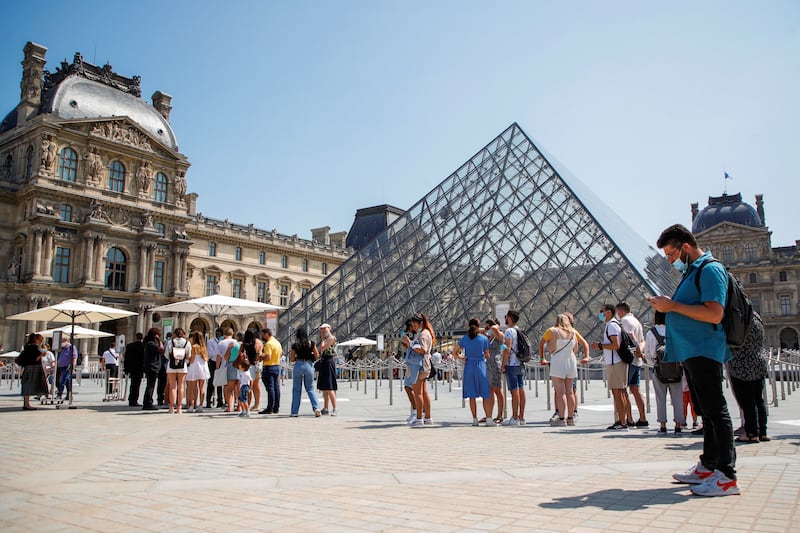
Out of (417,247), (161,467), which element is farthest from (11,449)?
(417,247)

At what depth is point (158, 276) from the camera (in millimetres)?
39062

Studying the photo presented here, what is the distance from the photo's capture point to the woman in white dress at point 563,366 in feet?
23.2

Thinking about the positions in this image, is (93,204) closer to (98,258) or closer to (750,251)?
(98,258)

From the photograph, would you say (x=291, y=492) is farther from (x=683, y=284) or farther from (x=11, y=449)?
(x=11, y=449)

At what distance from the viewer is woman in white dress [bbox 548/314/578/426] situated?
707 cm

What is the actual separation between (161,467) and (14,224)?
37075 millimetres

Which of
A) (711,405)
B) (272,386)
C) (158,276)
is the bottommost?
(272,386)

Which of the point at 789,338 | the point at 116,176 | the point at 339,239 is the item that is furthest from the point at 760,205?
the point at 116,176

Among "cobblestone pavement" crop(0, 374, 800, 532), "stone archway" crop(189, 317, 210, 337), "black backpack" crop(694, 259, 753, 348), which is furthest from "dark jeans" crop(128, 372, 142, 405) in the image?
"stone archway" crop(189, 317, 210, 337)

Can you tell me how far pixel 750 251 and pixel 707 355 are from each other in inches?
2596

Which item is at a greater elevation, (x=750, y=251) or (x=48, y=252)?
(x=750, y=251)

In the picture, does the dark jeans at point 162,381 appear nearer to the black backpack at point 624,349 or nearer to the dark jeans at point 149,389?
the dark jeans at point 149,389

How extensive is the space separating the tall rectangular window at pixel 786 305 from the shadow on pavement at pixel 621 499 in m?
64.8

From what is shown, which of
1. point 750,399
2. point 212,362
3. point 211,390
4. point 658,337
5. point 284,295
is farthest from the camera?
point 284,295
